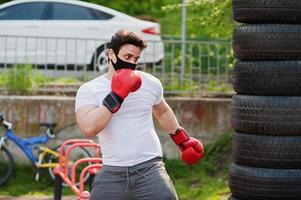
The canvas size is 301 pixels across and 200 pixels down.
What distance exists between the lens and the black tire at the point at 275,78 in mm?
6750

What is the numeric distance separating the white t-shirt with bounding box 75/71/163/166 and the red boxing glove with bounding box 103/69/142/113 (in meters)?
0.14

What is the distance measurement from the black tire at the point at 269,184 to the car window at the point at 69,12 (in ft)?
27.3

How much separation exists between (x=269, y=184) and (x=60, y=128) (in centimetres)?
476

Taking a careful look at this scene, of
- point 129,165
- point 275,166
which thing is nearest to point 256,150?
point 275,166

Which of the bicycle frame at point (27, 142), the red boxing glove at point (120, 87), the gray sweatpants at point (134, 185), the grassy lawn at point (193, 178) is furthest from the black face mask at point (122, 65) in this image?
the bicycle frame at point (27, 142)

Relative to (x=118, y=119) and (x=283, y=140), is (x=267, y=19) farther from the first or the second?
(x=118, y=119)

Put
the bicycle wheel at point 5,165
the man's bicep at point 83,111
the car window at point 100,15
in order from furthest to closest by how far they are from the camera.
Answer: the car window at point 100,15, the bicycle wheel at point 5,165, the man's bicep at point 83,111

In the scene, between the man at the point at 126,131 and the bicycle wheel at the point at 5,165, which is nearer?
the man at the point at 126,131

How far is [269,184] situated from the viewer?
680 cm

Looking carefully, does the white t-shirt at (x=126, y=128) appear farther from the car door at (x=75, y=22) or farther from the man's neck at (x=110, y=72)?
the car door at (x=75, y=22)

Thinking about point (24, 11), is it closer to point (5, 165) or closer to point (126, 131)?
point (5, 165)

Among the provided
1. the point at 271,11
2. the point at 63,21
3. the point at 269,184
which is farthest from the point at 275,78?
the point at 63,21

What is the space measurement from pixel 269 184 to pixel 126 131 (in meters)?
1.52

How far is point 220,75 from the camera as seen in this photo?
40.5 feet
